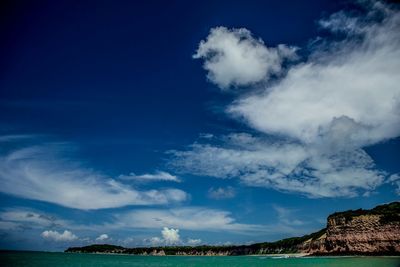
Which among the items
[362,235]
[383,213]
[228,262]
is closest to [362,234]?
[362,235]

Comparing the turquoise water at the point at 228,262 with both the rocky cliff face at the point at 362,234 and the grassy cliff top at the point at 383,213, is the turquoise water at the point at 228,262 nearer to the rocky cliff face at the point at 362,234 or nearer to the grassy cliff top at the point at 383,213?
the rocky cliff face at the point at 362,234

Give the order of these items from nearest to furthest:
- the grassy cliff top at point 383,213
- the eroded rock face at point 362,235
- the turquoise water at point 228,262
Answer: the turquoise water at point 228,262
the eroded rock face at point 362,235
the grassy cliff top at point 383,213

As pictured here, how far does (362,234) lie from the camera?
91.9m

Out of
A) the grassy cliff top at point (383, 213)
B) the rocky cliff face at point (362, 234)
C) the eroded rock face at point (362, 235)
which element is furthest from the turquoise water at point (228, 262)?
the grassy cliff top at point (383, 213)

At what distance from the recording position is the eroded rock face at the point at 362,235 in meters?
84.8

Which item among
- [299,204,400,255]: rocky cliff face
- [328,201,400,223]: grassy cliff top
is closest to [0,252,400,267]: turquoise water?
[299,204,400,255]: rocky cliff face

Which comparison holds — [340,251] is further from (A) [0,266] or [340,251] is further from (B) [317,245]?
(A) [0,266]

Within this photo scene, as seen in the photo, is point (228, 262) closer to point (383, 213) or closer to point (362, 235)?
point (362, 235)

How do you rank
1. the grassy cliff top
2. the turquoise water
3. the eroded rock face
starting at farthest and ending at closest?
the grassy cliff top → the eroded rock face → the turquoise water

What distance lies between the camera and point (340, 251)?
96.1 m

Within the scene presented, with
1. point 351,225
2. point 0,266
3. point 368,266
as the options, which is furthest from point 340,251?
point 0,266

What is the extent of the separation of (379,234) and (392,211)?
862cm

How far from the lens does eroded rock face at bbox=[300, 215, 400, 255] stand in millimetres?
84812

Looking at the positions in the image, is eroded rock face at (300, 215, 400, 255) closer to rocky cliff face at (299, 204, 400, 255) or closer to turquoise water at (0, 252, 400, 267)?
rocky cliff face at (299, 204, 400, 255)
